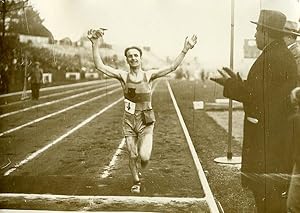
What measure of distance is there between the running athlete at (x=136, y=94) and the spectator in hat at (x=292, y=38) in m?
0.62

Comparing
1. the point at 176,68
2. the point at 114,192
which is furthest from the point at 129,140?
the point at 176,68

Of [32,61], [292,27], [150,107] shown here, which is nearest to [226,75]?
[292,27]

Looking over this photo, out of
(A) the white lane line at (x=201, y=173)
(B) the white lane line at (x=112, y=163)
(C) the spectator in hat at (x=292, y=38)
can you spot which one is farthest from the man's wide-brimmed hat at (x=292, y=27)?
(B) the white lane line at (x=112, y=163)

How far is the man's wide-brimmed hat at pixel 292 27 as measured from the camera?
9.28ft

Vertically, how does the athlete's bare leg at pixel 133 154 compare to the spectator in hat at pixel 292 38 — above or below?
below

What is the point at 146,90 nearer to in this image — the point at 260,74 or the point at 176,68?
the point at 176,68

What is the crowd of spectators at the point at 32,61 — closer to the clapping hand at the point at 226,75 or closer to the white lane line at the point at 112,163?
the white lane line at the point at 112,163

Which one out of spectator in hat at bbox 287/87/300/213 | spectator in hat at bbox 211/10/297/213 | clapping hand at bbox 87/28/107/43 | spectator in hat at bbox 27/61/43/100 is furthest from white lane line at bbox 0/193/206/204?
clapping hand at bbox 87/28/107/43

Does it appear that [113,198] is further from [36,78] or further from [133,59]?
[36,78]

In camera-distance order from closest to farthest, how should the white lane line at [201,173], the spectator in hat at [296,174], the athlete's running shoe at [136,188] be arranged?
the spectator in hat at [296,174]
the white lane line at [201,173]
the athlete's running shoe at [136,188]

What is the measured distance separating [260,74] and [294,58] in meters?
0.22

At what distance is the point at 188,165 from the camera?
3.25 meters

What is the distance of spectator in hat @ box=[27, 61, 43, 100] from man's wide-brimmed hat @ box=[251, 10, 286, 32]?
163 cm

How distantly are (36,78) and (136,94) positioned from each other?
841 mm
